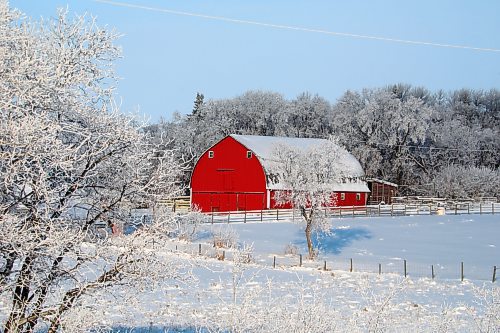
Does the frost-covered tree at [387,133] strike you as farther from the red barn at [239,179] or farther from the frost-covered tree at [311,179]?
the frost-covered tree at [311,179]

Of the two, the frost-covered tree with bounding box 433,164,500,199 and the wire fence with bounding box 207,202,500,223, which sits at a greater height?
the frost-covered tree with bounding box 433,164,500,199

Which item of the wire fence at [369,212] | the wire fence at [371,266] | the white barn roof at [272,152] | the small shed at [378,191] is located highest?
the white barn roof at [272,152]

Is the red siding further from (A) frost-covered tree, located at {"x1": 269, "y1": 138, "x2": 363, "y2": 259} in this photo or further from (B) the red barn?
(A) frost-covered tree, located at {"x1": 269, "y1": 138, "x2": 363, "y2": 259}

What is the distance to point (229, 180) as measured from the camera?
56875 mm

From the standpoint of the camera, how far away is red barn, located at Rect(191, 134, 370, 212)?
2132 inches

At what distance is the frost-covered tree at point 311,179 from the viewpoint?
3756 centimetres

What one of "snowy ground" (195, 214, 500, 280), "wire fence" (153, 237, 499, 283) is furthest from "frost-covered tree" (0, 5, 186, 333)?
"snowy ground" (195, 214, 500, 280)

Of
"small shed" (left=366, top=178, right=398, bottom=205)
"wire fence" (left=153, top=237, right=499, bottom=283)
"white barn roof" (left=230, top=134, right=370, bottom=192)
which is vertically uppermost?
"white barn roof" (left=230, top=134, right=370, bottom=192)

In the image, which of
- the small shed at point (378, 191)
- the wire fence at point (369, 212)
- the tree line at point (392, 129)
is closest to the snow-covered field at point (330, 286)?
the wire fence at point (369, 212)

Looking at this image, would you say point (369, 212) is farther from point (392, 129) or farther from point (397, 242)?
point (392, 129)

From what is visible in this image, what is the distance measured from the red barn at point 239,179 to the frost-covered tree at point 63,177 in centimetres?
4323

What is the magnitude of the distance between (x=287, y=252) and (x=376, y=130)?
1744 inches

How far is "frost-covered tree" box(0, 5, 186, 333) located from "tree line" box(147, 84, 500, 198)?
53933 mm

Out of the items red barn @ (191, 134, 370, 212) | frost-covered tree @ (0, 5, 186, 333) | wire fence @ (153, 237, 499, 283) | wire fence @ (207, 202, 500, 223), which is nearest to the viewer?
frost-covered tree @ (0, 5, 186, 333)
